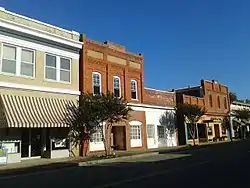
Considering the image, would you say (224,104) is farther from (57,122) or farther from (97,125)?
(57,122)

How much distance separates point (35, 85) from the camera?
74.4 feet

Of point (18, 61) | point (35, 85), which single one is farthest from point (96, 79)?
point (18, 61)

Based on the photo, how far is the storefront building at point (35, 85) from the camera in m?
20.8

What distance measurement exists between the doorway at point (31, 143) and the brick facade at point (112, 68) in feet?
16.8

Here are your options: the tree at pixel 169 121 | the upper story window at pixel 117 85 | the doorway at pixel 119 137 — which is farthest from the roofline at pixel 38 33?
the tree at pixel 169 121

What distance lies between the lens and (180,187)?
404 inches

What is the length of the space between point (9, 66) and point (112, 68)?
10475 millimetres

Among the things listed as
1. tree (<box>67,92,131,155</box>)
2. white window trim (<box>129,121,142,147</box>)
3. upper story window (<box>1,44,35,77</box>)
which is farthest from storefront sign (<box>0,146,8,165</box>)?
white window trim (<box>129,121,142,147</box>)

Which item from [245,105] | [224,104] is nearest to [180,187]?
[224,104]

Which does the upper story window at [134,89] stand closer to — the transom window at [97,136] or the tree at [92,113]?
the transom window at [97,136]

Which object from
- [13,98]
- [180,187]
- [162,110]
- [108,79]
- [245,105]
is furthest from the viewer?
[245,105]

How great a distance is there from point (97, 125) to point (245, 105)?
44236 mm

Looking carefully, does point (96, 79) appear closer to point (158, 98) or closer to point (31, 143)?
point (31, 143)

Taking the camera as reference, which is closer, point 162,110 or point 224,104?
point 162,110
